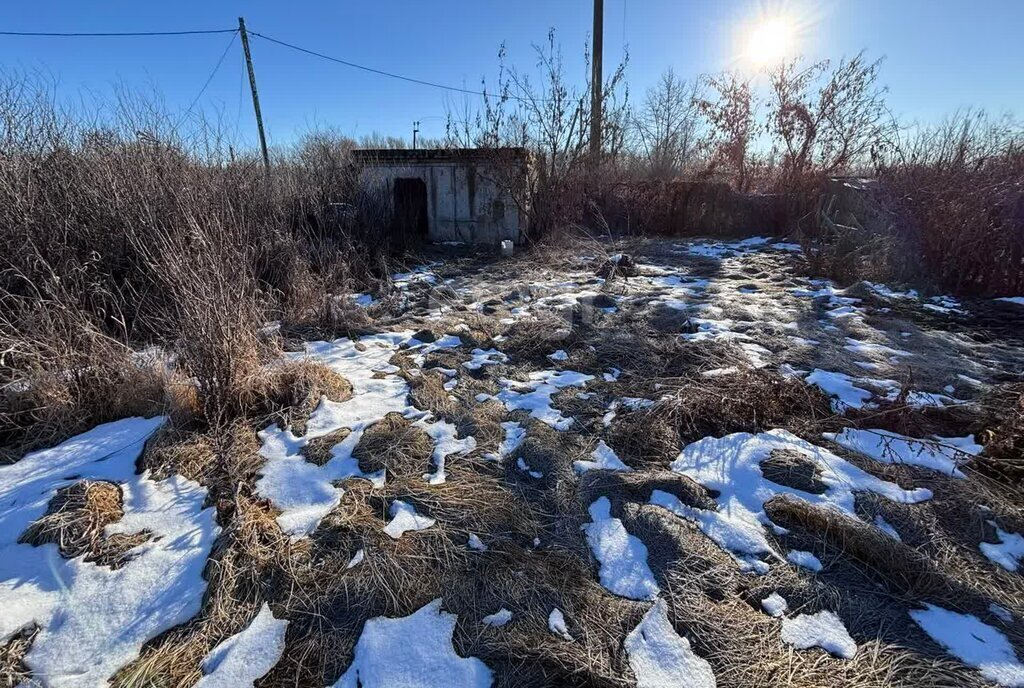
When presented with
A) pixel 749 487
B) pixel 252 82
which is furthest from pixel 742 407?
pixel 252 82

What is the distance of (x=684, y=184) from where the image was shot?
11828mm

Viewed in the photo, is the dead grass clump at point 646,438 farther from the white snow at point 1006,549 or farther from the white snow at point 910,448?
the white snow at point 1006,549

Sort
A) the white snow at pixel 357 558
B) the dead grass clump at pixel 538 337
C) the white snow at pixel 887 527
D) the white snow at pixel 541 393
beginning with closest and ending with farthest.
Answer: the white snow at pixel 357 558 < the white snow at pixel 887 527 < the white snow at pixel 541 393 < the dead grass clump at pixel 538 337

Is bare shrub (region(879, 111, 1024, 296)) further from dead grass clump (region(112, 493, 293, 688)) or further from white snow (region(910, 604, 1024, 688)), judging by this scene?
dead grass clump (region(112, 493, 293, 688))

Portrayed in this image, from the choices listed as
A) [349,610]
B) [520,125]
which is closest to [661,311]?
[349,610]

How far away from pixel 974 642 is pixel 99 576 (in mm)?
3274

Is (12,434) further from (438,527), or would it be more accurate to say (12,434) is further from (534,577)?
(534,577)

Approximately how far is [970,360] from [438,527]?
4649mm

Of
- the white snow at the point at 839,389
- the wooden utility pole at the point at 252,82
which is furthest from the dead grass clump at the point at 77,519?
the wooden utility pole at the point at 252,82

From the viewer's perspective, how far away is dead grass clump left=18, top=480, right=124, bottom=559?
1899mm

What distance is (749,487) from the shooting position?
7.50 feet

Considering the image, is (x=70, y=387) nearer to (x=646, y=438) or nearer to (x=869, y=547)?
(x=646, y=438)

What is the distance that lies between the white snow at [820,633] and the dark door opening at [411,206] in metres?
8.62

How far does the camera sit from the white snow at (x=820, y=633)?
5.08 ft
